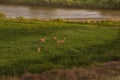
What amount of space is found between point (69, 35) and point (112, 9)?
12155mm

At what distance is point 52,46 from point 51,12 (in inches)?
460

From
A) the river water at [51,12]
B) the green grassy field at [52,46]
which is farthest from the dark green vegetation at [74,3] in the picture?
the green grassy field at [52,46]

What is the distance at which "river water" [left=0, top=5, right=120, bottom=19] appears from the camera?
27188 mm

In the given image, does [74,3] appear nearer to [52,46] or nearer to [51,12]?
[51,12]

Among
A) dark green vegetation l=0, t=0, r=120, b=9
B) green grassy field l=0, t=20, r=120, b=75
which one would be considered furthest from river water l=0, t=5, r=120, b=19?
green grassy field l=0, t=20, r=120, b=75

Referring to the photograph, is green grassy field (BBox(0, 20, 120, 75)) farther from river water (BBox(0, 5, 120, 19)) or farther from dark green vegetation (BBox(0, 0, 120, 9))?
dark green vegetation (BBox(0, 0, 120, 9))

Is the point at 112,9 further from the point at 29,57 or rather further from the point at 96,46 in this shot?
the point at 29,57

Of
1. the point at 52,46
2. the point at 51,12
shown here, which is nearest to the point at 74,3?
the point at 51,12

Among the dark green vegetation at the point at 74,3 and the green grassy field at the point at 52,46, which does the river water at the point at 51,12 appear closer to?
the dark green vegetation at the point at 74,3

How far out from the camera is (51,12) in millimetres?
28109

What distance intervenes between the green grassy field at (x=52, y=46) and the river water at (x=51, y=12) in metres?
5.45

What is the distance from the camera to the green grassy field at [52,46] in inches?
559

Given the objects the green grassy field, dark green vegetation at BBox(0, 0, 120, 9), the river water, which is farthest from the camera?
dark green vegetation at BBox(0, 0, 120, 9)

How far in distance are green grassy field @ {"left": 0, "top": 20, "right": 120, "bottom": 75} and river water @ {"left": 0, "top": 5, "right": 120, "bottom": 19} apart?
545 cm
